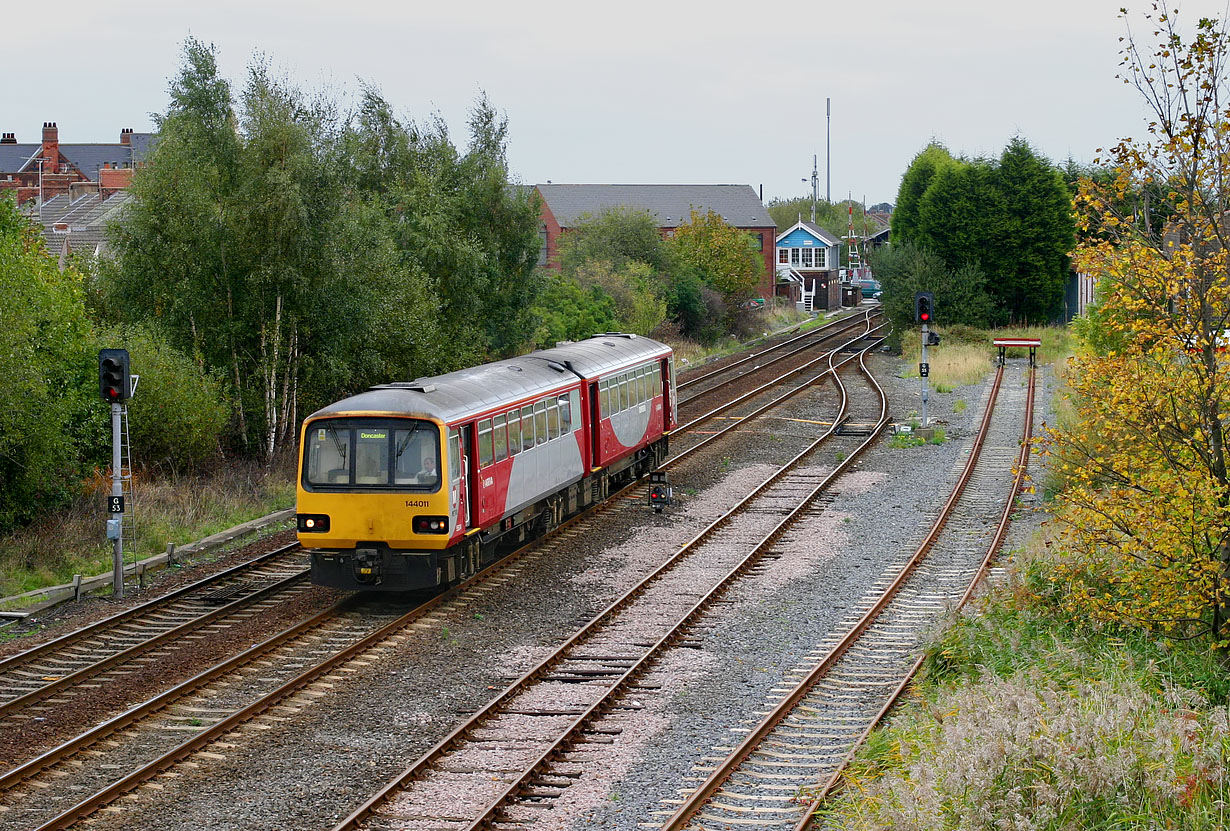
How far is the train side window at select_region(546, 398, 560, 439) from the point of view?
749 inches

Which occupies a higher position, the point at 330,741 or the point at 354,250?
the point at 354,250

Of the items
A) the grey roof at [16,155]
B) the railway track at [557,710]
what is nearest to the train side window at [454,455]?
the railway track at [557,710]

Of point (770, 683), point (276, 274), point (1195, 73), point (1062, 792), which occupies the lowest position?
point (770, 683)

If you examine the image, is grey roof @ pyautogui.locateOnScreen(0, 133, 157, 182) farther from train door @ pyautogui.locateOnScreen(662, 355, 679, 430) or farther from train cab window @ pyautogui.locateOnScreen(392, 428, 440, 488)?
train cab window @ pyautogui.locateOnScreen(392, 428, 440, 488)

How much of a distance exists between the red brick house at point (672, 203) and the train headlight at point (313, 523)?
62241 mm

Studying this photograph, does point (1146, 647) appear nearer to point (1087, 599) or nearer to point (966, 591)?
point (1087, 599)

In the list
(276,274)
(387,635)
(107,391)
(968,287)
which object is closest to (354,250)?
(276,274)

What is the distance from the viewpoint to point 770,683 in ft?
41.7

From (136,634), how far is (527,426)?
6019 mm

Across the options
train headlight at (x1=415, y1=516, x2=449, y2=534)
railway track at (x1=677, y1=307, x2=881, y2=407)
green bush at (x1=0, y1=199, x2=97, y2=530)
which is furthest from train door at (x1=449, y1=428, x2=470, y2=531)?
railway track at (x1=677, y1=307, x2=881, y2=407)

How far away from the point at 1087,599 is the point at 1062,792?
3.83m

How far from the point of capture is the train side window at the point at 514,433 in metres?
17.5

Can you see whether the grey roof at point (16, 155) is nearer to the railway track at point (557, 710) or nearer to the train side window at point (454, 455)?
the train side window at point (454, 455)

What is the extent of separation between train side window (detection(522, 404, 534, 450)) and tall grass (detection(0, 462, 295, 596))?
5210 mm
